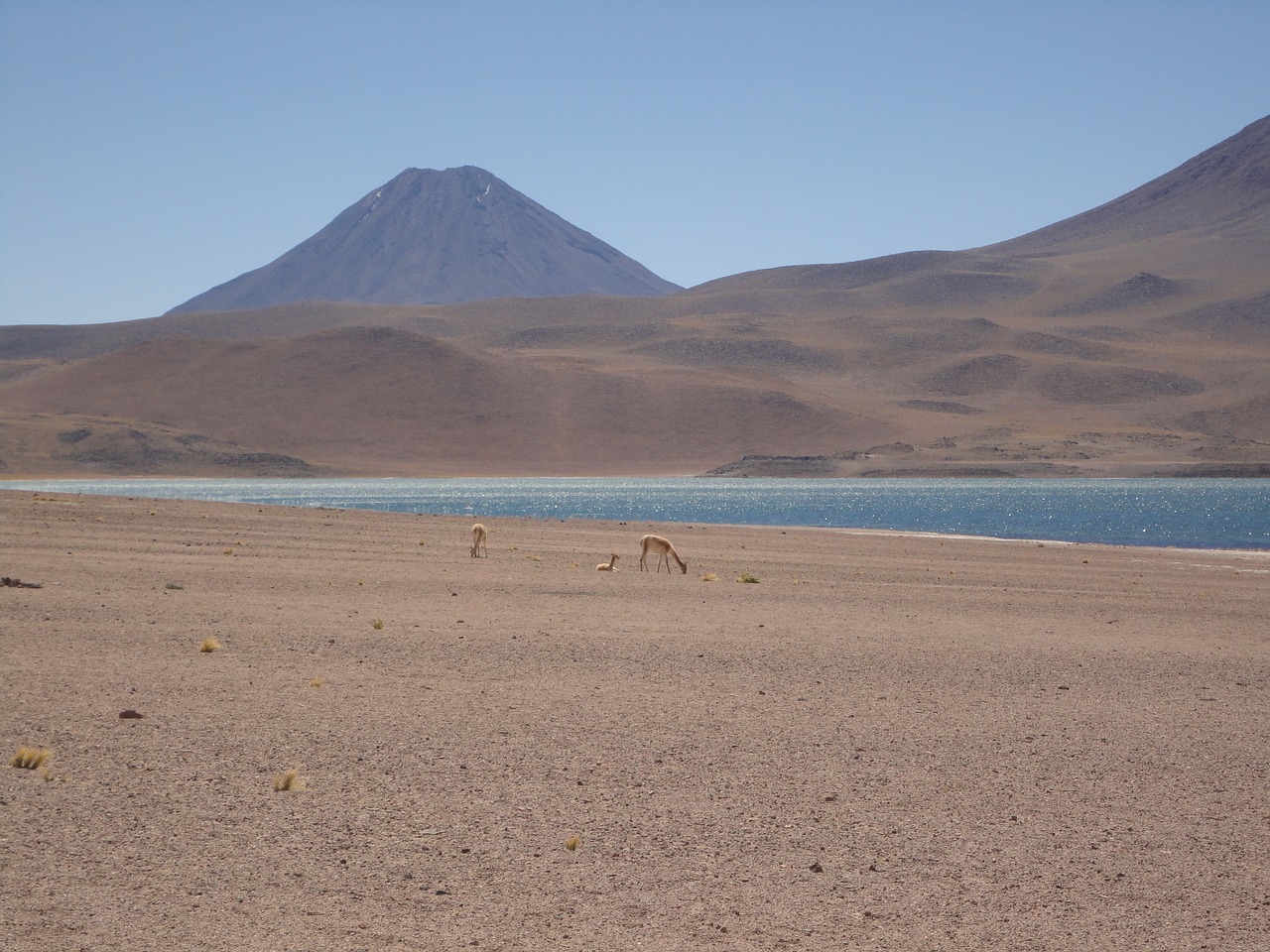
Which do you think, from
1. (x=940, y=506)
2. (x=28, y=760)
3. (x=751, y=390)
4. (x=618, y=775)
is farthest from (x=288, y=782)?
(x=751, y=390)

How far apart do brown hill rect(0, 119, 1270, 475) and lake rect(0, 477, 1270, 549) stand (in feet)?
55.4

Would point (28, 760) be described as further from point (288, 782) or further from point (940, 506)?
point (940, 506)

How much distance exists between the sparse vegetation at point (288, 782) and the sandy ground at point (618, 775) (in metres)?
0.04

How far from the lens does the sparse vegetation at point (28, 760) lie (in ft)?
24.8

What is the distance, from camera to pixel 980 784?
790cm

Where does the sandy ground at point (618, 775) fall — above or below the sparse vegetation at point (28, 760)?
below

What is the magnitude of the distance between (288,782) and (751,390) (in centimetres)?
13444

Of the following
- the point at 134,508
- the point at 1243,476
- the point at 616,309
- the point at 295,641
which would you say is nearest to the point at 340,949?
the point at 295,641

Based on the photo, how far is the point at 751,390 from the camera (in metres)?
141

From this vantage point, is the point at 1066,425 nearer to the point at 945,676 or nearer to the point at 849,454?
the point at 849,454

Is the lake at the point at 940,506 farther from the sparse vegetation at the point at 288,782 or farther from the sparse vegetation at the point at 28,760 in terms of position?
the sparse vegetation at the point at 288,782

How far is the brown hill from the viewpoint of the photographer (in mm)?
119250

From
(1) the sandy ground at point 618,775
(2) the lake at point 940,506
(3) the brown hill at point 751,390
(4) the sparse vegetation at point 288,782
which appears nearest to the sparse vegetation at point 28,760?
(1) the sandy ground at point 618,775

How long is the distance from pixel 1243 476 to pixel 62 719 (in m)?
103
